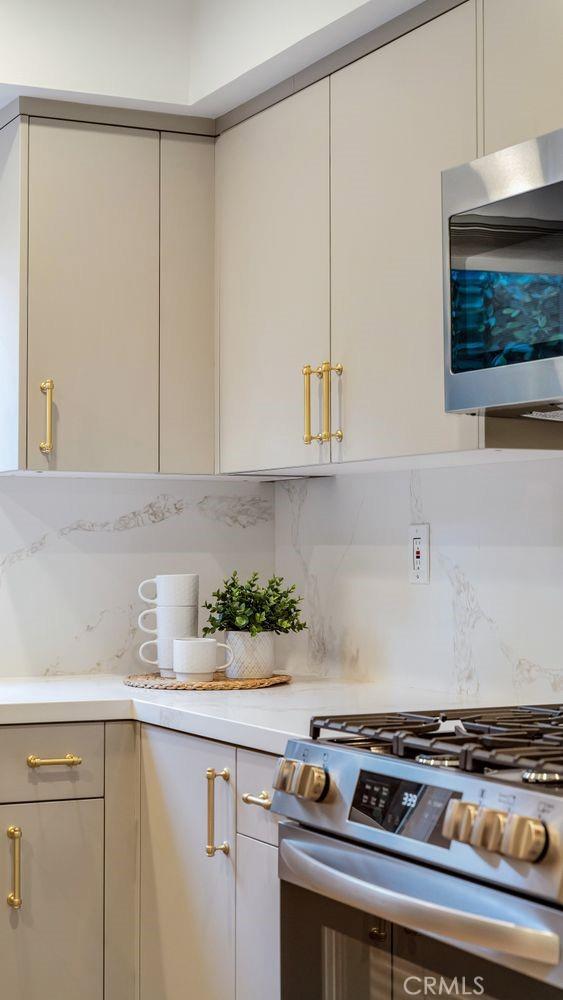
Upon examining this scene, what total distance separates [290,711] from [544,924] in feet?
3.20

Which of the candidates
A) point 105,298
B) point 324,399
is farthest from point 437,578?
point 105,298

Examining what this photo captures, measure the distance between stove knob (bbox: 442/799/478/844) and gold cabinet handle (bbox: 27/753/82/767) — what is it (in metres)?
1.15

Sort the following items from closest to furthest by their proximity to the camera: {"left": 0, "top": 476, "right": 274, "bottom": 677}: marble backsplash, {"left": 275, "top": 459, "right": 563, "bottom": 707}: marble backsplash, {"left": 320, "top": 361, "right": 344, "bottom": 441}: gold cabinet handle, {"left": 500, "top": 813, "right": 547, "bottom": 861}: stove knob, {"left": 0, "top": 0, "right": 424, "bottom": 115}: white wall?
{"left": 500, "top": 813, "right": 547, "bottom": 861}: stove knob
{"left": 275, "top": 459, "right": 563, "bottom": 707}: marble backsplash
{"left": 320, "top": 361, "right": 344, "bottom": 441}: gold cabinet handle
{"left": 0, "top": 0, "right": 424, "bottom": 115}: white wall
{"left": 0, "top": 476, "right": 274, "bottom": 677}: marble backsplash

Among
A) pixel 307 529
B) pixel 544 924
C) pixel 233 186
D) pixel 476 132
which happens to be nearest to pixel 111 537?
pixel 307 529

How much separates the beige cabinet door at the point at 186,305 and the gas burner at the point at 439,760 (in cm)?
134

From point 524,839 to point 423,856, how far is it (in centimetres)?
21

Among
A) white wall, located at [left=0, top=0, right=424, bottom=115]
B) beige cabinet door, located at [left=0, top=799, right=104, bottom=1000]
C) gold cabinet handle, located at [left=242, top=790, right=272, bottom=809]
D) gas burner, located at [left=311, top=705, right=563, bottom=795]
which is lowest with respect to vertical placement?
beige cabinet door, located at [left=0, top=799, right=104, bottom=1000]

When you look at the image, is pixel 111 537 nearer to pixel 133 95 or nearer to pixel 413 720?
pixel 133 95

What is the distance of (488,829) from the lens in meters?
1.33

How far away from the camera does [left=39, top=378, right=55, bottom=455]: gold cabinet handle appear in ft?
8.53

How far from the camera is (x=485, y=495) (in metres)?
2.36

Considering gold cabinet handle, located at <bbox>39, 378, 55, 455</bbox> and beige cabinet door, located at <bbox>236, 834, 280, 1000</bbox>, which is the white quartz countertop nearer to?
beige cabinet door, located at <bbox>236, 834, 280, 1000</bbox>

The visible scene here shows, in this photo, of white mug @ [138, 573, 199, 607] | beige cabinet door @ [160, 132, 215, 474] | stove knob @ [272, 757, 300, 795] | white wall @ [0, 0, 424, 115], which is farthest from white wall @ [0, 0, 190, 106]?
stove knob @ [272, 757, 300, 795]

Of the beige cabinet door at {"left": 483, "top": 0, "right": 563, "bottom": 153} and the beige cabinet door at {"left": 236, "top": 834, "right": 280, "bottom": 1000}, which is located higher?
the beige cabinet door at {"left": 483, "top": 0, "right": 563, "bottom": 153}
